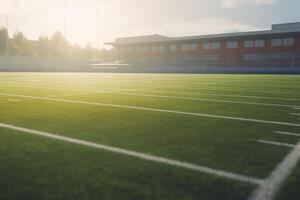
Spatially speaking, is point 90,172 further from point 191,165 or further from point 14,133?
point 14,133

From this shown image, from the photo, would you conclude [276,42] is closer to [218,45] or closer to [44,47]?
[218,45]

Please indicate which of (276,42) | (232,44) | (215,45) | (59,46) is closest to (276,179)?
(276,42)

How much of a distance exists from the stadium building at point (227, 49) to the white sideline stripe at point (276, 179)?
150 feet

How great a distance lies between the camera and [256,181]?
267cm

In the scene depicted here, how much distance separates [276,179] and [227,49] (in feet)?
182

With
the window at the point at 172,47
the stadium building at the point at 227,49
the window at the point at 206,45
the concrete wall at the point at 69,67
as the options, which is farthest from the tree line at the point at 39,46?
the window at the point at 206,45

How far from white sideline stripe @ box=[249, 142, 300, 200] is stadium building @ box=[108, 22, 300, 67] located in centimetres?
4572

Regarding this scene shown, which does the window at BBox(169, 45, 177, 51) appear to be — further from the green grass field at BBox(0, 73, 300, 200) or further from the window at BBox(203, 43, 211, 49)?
the green grass field at BBox(0, 73, 300, 200)

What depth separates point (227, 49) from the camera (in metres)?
55.5

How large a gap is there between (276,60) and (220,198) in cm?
5302

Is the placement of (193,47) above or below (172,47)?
below

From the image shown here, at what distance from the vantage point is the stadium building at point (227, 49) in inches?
1935

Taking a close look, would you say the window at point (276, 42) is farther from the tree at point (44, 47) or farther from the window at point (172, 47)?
the tree at point (44, 47)

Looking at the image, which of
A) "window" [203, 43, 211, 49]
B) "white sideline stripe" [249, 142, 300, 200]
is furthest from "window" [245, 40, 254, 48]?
"white sideline stripe" [249, 142, 300, 200]
